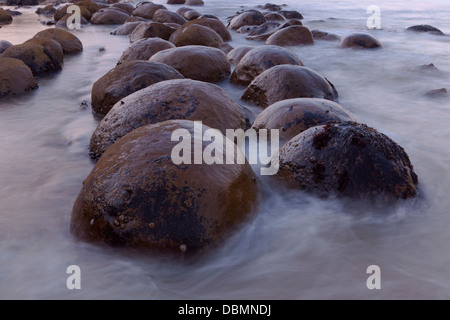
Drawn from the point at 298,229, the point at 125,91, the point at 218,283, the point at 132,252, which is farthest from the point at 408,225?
the point at 125,91

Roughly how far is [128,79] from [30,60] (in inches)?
114

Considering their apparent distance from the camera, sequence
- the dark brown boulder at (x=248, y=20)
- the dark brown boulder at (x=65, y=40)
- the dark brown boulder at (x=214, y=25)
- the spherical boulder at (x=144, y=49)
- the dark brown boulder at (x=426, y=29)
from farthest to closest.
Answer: the dark brown boulder at (x=248, y=20) < the dark brown boulder at (x=426, y=29) < the dark brown boulder at (x=214, y=25) < the dark brown boulder at (x=65, y=40) < the spherical boulder at (x=144, y=49)

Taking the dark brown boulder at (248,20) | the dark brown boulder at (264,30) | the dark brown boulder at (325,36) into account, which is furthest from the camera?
the dark brown boulder at (248,20)

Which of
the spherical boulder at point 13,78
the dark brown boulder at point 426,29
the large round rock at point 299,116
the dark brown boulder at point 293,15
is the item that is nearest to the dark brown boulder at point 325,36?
the dark brown boulder at point 426,29

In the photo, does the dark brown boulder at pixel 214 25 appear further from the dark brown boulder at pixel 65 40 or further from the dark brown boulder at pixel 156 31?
the dark brown boulder at pixel 65 40

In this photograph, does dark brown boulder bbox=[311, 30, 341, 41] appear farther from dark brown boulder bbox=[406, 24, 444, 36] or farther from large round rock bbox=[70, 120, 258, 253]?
large round rock bbox=[70, 120, 258, 253]

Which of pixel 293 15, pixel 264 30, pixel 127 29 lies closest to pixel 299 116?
pixel 264 30

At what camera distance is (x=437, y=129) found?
4.55 meters

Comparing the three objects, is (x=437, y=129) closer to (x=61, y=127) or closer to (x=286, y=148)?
(x=286, y=148)

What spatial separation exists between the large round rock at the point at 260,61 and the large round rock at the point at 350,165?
257cm

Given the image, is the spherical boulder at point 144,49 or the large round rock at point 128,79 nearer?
the large round rock at point 128,79

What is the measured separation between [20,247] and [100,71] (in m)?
5.22

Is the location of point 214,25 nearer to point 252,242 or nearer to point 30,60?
point 30,60

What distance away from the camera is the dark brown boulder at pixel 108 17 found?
12641mm
